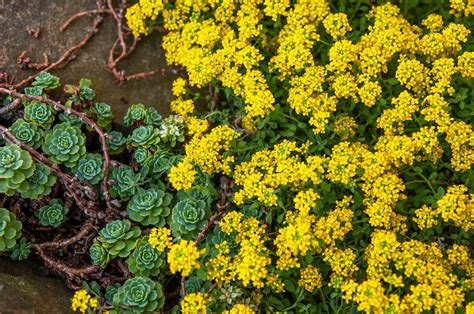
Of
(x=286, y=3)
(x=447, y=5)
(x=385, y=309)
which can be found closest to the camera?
(x=385, y=309)

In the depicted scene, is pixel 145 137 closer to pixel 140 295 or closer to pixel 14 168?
pixel 14 168

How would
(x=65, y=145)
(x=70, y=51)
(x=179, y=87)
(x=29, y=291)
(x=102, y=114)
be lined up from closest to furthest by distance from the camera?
(x=29, y=291)
(x=65, y=145)
(x=102, y=114)
(x=179, y=87)
(x=70, y=51)

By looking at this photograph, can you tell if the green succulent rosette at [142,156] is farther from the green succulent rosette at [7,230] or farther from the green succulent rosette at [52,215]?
the green succulent rosette at [7,230]

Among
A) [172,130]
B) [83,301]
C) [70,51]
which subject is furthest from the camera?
[70,51]

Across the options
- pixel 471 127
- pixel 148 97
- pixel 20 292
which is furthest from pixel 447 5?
pixel 20 292

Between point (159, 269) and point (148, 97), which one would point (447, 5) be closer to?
point (148, 97)

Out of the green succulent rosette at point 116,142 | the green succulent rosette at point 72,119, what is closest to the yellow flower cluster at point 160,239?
the green succulent rosette at point 116,142

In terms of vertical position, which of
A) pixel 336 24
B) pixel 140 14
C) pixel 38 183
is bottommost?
pixel 38 183

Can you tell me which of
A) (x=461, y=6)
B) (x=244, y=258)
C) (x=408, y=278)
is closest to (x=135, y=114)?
(x=244, y=258)
